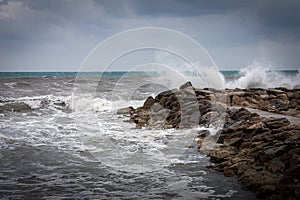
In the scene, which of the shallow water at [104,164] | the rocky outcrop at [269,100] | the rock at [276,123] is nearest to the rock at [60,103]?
the shallow water at [104,164]

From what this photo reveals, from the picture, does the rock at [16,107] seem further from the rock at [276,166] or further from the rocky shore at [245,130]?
the rock at [276,166]

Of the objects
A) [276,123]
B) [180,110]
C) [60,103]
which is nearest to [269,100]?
[180,110]

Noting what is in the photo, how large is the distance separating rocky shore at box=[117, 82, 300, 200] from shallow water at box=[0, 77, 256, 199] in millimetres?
385

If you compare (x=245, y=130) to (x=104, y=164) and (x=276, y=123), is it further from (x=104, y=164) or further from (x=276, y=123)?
(x=104, y=164)

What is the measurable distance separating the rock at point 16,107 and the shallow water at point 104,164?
4.44 metres

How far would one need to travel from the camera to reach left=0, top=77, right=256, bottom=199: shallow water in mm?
6164

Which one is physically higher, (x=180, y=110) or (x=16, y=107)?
(x=180, y=110)

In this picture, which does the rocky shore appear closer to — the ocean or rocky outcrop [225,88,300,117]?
rocky outcrop [225,88,300,117]

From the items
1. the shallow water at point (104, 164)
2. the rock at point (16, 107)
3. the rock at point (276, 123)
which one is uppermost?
the rock at point (276, 123)

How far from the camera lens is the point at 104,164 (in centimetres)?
814

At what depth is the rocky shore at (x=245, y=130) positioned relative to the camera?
608cm

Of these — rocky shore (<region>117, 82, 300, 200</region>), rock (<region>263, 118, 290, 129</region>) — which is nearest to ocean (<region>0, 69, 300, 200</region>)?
rocky shore (<region>117, 82, 300, 200</region>)

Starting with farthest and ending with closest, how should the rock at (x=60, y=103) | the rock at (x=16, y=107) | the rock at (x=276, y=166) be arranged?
the rock at (x=60, y=103) < the rock at (x=16, y=107) < the rock at (x=276, y=166)

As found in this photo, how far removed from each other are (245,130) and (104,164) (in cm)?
417
